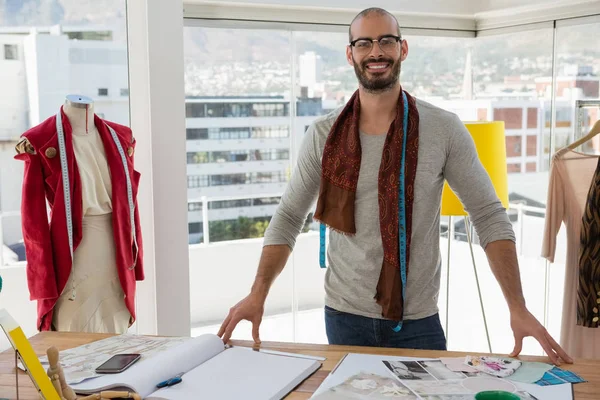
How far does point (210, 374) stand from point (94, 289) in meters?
1.43

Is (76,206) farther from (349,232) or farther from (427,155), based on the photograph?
(427,155)

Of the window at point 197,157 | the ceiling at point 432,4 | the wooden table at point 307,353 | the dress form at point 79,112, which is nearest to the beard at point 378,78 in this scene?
the wooden table at point 307,353

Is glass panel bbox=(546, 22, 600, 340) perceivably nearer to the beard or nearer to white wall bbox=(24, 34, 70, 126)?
the beard

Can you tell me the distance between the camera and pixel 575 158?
2.89 m

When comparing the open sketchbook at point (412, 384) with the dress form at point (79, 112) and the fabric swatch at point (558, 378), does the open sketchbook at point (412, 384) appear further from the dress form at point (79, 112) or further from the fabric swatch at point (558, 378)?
the dress form at point (79, 112)

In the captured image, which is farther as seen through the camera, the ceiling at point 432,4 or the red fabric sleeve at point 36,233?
the ceiling at point 432,4

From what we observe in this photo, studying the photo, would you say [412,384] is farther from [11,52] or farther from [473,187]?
[11,52]

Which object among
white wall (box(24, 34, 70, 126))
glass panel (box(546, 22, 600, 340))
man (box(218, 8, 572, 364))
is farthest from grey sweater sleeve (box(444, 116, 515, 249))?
glass panel (box(546, 22, 600, 340))

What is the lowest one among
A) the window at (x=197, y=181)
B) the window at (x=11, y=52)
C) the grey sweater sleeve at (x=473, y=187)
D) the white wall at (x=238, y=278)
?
the white wall at (x=238, y=278)

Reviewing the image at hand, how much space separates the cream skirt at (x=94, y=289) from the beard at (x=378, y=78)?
4.30 feet

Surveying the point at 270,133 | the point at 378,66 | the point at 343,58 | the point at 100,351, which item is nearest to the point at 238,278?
the point at 270,133

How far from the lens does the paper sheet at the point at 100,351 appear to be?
1.56 m

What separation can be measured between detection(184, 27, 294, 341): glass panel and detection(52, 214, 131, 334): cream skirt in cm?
145

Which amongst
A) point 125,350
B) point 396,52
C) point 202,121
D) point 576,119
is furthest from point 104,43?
point 576,119
